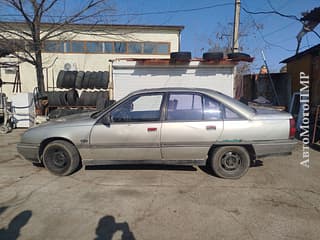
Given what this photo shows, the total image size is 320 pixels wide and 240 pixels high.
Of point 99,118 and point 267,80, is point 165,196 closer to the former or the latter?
point 99,118

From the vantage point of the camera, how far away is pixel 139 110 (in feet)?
12.3

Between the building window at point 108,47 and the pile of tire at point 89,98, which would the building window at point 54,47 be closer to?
the building window at point 108,47

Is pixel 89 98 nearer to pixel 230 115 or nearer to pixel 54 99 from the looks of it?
pixel 54 99

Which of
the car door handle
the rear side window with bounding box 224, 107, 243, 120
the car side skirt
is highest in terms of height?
the rear side window with bounding box 224, 107, 243, 120

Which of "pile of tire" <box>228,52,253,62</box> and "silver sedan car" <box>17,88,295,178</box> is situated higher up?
"pile of tire" <box>228,52,253,62</box>

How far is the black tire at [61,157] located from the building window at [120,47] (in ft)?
38.7

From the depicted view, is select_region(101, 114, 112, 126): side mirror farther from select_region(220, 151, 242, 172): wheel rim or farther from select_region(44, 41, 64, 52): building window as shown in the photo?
select_region(44, 41, 64, 52): building window

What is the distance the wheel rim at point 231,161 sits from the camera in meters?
3.64

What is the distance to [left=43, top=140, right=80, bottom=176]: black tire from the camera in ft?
12.2

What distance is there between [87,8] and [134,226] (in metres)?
9.83

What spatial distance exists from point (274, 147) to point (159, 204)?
7.13 ft

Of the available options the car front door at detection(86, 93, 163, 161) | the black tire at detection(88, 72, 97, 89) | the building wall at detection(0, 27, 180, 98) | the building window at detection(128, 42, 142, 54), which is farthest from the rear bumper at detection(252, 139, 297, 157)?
the building window at detection(128, 42, 142, 54)

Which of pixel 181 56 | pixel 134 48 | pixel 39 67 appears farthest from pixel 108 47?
pixel 181 56

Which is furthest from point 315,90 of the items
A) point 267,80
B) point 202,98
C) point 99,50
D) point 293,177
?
point 99,50
